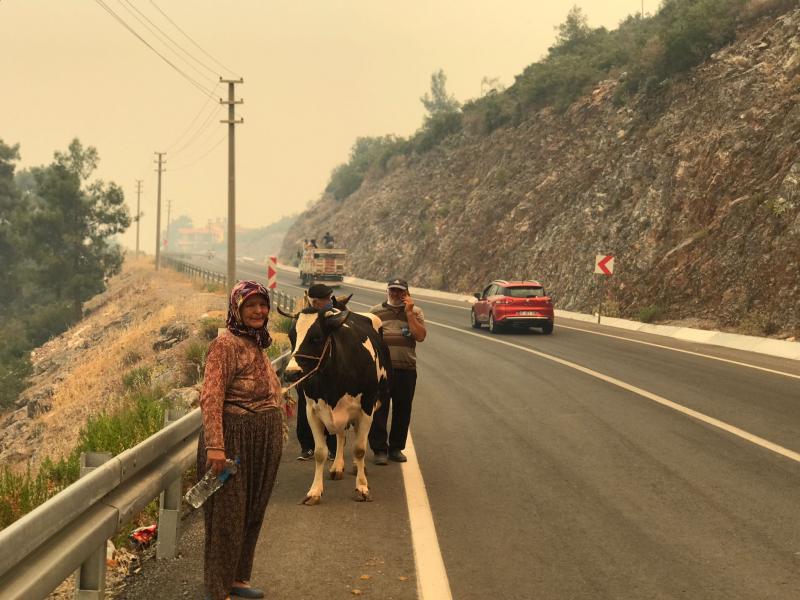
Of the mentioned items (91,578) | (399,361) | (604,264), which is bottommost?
(91,578)

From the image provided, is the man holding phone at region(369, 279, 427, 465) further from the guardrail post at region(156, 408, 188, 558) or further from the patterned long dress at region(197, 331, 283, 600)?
the patterned long dress at region(197, 331, 283, 600)

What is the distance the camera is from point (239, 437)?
559 centimetres

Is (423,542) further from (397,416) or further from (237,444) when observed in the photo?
(397,416)

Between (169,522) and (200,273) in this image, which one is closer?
(169,522)

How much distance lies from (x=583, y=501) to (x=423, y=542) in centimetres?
190

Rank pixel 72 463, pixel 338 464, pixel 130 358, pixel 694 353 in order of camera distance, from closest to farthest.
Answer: pixel 338 464
pixel 72 463
pixel 694 353
pixel 130 358

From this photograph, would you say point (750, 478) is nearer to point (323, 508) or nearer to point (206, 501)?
point (323, 508)

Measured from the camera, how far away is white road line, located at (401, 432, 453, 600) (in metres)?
5.96

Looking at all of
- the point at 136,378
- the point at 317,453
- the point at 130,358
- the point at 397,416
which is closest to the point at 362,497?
the point at 317,453

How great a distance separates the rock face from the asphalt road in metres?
14.1

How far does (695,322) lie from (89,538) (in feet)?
91.4

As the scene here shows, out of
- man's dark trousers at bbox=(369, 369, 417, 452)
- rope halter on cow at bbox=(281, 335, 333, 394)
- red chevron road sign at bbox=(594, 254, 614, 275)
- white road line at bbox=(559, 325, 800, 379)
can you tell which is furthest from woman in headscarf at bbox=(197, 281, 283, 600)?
red chevron road sign at bbox=(594, 254, 614, 275)

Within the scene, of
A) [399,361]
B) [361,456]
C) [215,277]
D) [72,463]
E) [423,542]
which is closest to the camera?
[423,542]

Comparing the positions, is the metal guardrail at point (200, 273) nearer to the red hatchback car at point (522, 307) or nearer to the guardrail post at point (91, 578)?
the red hatchback car at point (522, 307)
